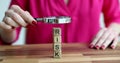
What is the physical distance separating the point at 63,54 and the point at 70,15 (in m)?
0.28

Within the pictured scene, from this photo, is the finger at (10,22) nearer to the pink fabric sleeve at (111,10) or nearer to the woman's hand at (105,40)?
the woman's hand at (105,40)

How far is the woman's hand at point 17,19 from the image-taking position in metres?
0.71

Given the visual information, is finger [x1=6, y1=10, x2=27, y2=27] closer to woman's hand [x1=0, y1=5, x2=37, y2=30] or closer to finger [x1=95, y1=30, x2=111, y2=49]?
woman's hand [x1=0, y1=5, x2=37, y2=30]

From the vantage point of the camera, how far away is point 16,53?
750 mm

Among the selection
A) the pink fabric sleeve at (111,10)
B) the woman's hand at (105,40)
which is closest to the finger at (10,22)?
the woman's hand at (105,40)

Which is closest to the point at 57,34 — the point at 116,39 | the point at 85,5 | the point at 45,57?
the point at 45,57

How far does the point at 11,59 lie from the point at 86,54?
21 centimetres

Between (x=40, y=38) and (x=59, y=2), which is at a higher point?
(x=59, y=2)

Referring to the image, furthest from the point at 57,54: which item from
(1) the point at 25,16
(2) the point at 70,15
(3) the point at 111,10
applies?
(3) the point at 111,10

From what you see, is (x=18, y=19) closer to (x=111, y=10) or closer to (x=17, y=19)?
(x=17, y=19)

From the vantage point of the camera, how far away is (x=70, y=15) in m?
0.99

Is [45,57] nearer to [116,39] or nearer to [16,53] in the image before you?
[16,53]

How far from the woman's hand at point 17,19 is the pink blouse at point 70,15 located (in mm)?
270

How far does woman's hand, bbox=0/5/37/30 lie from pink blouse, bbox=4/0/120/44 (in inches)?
10.6
